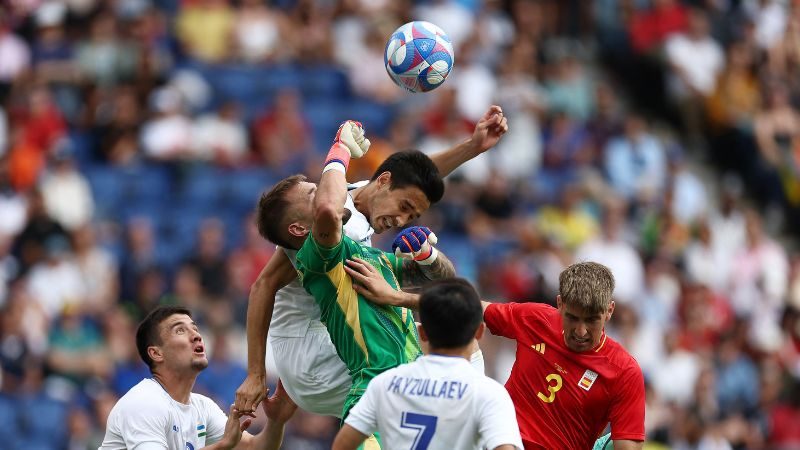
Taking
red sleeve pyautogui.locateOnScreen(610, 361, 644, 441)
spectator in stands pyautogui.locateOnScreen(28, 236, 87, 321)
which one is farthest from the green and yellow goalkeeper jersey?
spectator in stands pyautogui.locateOnScreen(28, 236, 87, 321)

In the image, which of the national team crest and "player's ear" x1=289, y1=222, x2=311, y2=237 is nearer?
"player's ear" x1=289, y1=222, x2=311, y2=237

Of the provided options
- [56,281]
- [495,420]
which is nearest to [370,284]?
[495,420]

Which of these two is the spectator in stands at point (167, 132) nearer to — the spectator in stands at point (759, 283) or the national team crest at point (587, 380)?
the spectator in stands at point (759, 283)

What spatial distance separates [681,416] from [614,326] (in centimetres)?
139

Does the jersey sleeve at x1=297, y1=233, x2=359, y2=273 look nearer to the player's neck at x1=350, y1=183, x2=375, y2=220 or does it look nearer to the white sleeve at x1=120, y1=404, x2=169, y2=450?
the player's neck at x1=350, y1=183, x2=375, y2=220

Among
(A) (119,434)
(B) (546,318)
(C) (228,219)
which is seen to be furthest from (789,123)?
(A) (119,434)

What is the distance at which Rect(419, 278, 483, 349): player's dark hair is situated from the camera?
23.3ft

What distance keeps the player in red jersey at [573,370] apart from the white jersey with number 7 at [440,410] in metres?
1.40

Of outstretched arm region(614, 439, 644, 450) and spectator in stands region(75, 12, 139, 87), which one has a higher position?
spectator in stands region(75, 12, 139, 87)

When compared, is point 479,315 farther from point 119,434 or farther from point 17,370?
point 17,370

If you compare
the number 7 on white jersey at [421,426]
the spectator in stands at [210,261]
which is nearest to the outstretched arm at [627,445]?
the number 7 on white jersey at [421,426]

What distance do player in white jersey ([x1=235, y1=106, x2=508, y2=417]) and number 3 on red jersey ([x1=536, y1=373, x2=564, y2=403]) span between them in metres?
0.42

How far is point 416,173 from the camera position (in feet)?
28.4

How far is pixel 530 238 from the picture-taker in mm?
17641
